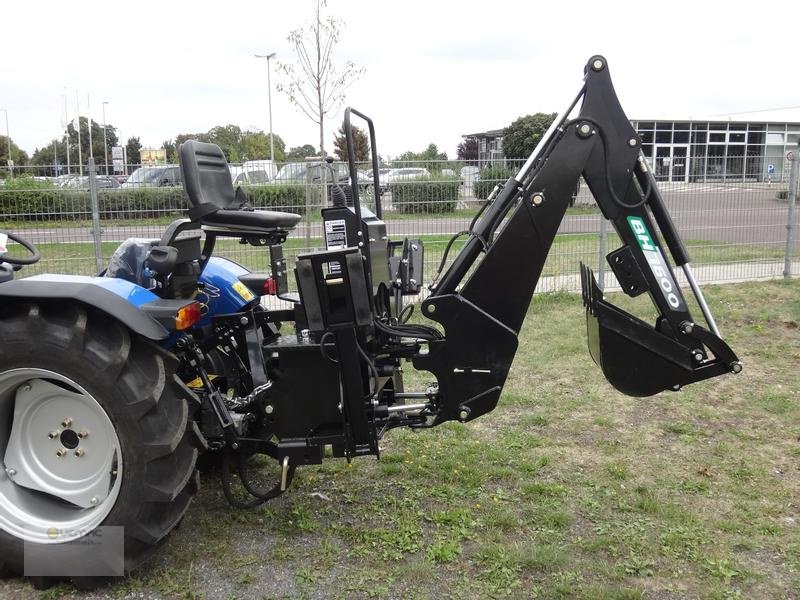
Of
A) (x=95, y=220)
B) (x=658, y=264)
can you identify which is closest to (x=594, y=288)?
(x=658, y=264)

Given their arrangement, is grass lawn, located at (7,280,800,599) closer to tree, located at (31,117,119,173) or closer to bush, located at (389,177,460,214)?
bush, located at (389,177,460,214)

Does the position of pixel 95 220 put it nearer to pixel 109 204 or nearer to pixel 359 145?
pixel 109 204

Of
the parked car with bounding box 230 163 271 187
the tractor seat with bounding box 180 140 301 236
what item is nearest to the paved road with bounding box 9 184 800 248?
the parked car with bounding box 230 163 271 187

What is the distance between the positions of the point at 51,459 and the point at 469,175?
6617mm

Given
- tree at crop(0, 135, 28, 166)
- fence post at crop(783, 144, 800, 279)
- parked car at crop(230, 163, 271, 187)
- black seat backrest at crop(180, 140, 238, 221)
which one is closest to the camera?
A: black seat backrest at crop(180, 140, 238, 221)

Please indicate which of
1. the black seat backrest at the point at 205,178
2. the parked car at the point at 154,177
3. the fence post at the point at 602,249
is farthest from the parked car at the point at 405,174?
the black seat backrest at the point at 205,178

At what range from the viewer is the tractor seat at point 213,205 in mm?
3471

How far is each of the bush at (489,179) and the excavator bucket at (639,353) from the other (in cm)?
500

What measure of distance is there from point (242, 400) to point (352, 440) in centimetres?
62

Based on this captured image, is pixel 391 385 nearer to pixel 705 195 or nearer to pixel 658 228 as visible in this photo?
pixel 658 228

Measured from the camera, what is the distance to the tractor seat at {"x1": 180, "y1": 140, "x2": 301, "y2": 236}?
3.47 m

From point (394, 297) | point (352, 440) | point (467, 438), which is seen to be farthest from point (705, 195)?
point (352, 440)

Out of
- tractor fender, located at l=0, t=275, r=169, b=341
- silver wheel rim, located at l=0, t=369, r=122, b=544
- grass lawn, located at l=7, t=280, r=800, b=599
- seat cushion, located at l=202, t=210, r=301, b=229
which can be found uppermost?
seat cushion, located at l=202, t=210, r=301, b=229

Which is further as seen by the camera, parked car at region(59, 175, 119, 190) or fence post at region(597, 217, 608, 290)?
fence post at region(597, 217, 608, 290)
